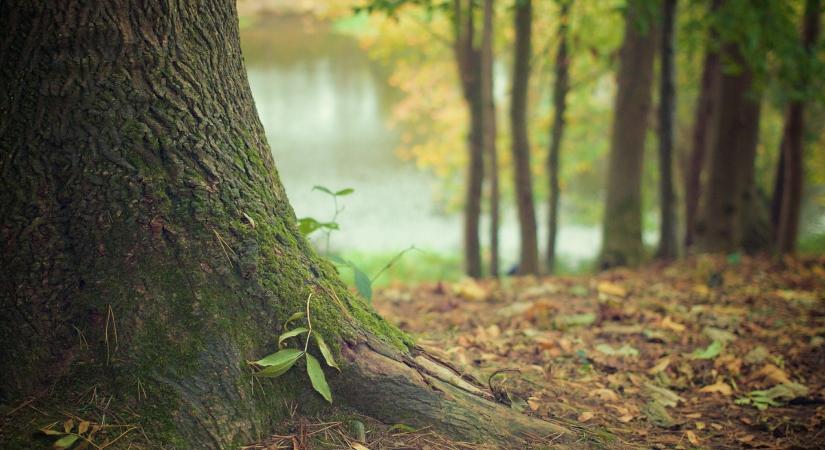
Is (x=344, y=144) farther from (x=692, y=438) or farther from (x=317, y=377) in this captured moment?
(x=317, y=377)

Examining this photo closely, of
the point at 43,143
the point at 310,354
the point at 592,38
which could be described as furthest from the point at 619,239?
the point at 43,143

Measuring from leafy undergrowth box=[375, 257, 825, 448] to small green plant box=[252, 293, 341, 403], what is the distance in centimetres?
63

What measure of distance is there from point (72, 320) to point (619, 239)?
23.5 ft

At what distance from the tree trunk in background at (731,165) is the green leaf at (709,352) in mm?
5214

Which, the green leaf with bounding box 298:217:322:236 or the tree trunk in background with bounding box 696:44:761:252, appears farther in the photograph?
the tree trunk in background with bounding box 696:44:761:252

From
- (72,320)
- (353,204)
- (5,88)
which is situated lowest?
(353,204)

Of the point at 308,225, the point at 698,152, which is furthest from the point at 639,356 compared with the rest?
the point at 698,152

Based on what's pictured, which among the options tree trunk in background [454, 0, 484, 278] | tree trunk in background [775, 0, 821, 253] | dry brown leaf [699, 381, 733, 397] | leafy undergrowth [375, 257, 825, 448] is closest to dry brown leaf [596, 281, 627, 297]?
leafy undergrowth [375, 257, 825, 448]

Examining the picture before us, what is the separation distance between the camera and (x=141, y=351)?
2053 millimetres

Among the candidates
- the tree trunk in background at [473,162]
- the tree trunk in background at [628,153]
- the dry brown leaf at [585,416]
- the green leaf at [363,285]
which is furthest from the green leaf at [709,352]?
the tree trunk in background at [473,162]

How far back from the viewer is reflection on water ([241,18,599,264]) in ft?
62.2

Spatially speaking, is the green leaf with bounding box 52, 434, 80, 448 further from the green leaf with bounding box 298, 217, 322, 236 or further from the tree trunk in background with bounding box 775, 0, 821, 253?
the tree trunk in background with bounding box 775, 0, 821, 253

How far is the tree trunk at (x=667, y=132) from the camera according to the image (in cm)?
741

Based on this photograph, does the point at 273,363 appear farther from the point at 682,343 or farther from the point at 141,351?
the point at 682,343
